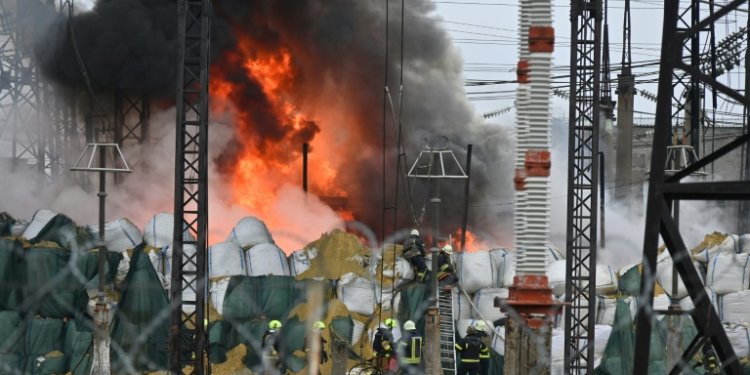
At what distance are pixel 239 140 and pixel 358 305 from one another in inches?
662

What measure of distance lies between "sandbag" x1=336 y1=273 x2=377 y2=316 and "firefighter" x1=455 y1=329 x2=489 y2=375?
14.3ft

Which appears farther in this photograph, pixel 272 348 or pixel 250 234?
pixel 250 234

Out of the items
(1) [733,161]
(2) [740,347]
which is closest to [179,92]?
(2) [740,347]

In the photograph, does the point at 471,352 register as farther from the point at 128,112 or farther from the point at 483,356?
the point at 128,112

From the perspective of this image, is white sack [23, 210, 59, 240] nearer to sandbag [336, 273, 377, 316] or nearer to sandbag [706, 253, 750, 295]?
sandbag [336, 273, 377, 316]

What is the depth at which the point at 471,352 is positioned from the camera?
23.1 meters

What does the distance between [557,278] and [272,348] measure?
8280 millimetres

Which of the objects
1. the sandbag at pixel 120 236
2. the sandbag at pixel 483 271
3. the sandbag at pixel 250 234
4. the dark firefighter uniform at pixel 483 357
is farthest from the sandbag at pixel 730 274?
the sandbag at pixel 120 236

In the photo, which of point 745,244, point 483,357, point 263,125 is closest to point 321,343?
point 483,357

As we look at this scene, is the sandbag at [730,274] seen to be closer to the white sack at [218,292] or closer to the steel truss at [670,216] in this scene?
the white sack at [218,292]

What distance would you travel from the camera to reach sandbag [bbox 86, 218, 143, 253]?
97.0 feet

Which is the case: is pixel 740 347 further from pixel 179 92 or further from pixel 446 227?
pixel 446 227

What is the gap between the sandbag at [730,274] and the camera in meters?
A: 28.0

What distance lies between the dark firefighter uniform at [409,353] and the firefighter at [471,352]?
2.80 feet
